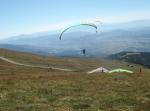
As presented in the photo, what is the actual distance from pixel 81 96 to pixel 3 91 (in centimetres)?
825

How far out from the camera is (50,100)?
31.9 metres

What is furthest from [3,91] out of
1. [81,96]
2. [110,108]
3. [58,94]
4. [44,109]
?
[110,108]

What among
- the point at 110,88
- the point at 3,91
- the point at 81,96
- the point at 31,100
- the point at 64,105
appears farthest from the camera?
the point at 110,88

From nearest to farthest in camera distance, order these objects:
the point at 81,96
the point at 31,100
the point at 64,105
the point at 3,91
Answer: the point at 64,105 < the point at 31,100 < the point at 81,96 < the point at 3,91

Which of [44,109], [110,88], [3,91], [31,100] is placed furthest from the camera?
[110,88]

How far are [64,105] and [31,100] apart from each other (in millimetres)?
3826

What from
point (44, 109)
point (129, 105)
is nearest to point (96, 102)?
point (129, 105)

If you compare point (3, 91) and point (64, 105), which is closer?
point (64, 105)

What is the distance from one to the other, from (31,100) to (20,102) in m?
1.28

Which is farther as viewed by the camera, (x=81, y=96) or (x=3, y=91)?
(x=3, y=91)

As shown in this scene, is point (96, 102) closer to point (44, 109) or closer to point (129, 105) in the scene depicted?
point (129, 105)

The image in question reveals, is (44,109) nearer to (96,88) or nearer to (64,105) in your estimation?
(64,105)

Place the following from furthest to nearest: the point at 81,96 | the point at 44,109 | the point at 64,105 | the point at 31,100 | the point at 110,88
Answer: the point at 110,88, the point at 81,96, the point at 31,100, the point at 64,105, the point at 44,109

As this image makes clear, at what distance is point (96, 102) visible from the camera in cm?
3066
